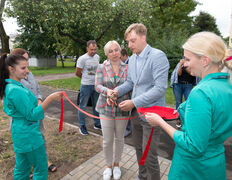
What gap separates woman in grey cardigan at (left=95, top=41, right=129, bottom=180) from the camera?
8.86 feet

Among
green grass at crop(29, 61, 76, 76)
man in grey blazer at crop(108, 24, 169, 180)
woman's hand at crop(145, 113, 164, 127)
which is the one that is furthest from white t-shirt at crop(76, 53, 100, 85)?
green grass at crop(29, 61, 76, 76)

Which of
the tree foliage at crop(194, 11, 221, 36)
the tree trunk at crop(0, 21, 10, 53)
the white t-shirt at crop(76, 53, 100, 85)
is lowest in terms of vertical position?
the white t-shirt at crop(76, 53, 100, 85)

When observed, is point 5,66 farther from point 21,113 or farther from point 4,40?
point 4,40

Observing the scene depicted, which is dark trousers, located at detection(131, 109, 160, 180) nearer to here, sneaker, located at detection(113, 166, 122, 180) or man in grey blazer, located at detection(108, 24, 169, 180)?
man in grey blazer, located at detection(108, 24, 169, 180)

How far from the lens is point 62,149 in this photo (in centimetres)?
371

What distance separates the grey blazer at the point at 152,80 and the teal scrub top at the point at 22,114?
1230 mm

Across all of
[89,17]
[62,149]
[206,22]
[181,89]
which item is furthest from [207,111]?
[206,22]

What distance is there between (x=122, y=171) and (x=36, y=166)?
1.50 meters

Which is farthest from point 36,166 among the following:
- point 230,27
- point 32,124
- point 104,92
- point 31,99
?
point 230,27

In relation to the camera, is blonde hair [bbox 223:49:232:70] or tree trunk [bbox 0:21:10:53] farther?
tree trunk [bbox 0:21:10:53]

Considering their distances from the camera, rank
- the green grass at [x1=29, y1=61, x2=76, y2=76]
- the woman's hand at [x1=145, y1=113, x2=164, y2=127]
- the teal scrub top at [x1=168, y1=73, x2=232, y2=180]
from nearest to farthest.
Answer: the teal scrub top at [x1=168, y1=73, x2=232, y2=180] < the woman's hand at [x1=145, y1=113, x2=164, y2=127] < the green grass at [x1=29, y1=61, x2=76, y2=76]

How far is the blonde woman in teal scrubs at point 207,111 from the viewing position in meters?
1.13

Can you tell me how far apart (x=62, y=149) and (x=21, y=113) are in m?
2.06

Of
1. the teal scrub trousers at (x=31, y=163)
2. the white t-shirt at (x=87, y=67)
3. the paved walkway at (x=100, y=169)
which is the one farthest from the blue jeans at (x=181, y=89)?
the teal scrub trousers at (x=31, y=163)
